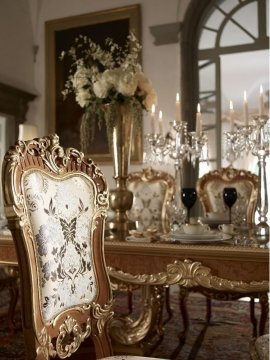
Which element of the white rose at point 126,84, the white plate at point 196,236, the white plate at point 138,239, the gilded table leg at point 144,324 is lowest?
the gilded table leg at point 144,324

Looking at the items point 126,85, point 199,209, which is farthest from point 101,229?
point 199,209

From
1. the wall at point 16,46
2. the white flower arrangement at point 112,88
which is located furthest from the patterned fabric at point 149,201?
the wall at point 16,46

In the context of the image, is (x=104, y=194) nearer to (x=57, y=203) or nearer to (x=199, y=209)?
(x=57, y=203)

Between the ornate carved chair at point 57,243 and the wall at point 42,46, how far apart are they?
11.4 feet

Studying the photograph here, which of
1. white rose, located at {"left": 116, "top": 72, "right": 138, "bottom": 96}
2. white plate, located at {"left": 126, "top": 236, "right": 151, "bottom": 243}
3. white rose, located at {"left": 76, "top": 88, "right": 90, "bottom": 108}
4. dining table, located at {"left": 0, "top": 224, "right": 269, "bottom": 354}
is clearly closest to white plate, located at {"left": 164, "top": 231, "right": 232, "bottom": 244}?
dining table, located at {"left": 0, "top": 224, "right": 269, "bottom": 354}

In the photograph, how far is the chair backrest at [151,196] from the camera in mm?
2891

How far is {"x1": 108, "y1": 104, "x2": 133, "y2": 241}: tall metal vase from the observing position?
2.10 m

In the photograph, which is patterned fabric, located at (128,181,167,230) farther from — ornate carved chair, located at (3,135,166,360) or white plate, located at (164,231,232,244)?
ornate carved chair, located at (3,135,166,360)

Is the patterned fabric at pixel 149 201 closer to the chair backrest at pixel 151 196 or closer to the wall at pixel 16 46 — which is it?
the chair backrest at pixel 151 196

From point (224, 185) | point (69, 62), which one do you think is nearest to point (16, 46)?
point (69, 62)

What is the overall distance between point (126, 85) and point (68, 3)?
142 inches

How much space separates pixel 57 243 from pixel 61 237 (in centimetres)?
2

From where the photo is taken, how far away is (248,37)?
4438 millimetres

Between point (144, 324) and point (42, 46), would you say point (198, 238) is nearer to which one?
point (144, 324)
